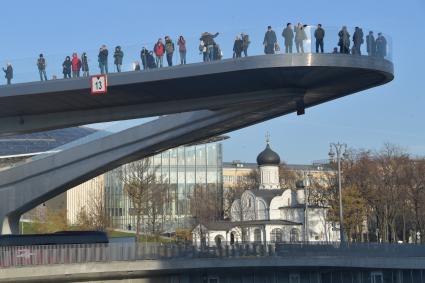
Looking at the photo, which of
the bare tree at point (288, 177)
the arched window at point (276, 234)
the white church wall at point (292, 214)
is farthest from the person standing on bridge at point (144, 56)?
the bare tree at point (288, 177)

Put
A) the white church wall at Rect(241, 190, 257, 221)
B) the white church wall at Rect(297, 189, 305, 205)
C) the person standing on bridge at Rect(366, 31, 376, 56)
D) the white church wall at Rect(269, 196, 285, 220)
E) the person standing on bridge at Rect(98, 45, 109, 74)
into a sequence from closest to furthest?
the person standing on bridge at Rect(366, 31, 376, 56) → the person standing on bridge at Rect(98, 45, 109, 74) → the white church wall at Rect(297, 189, 305, 205) → the white church wall at Rect(269, 196, 285, 220) → the white church wall at Rect(241, 190, 257, 221)

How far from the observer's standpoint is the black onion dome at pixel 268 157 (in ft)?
324

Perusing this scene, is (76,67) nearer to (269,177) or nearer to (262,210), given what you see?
(262,210)

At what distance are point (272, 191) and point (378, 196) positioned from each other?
25.4 meters

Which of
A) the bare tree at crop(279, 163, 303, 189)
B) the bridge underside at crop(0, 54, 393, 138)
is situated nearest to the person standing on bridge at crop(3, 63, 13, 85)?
the bridge underside at crop(0, 54, 393, 138)

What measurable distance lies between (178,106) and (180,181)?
77512 millimetres

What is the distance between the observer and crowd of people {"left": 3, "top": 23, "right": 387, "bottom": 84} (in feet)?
106

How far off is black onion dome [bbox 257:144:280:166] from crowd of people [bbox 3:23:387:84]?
64174 mm

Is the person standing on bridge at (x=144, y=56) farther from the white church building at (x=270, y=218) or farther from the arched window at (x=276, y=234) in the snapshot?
the arched window at (x=276, y=234)

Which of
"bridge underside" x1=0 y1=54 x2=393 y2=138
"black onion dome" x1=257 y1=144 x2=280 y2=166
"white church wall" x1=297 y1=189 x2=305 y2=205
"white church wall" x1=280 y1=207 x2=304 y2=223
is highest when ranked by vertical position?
"black onion dome" x1=257 y1=144 x2=280 y2=166

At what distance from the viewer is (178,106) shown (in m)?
38.0

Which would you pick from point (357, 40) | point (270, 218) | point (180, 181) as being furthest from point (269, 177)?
point (357, 40)

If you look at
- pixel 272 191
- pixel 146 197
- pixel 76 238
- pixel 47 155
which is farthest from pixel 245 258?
pixel 272 191

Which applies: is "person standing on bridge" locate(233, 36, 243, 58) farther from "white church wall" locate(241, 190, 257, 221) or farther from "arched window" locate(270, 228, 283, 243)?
"white church wall" locate(241, 190, 257, 221)
